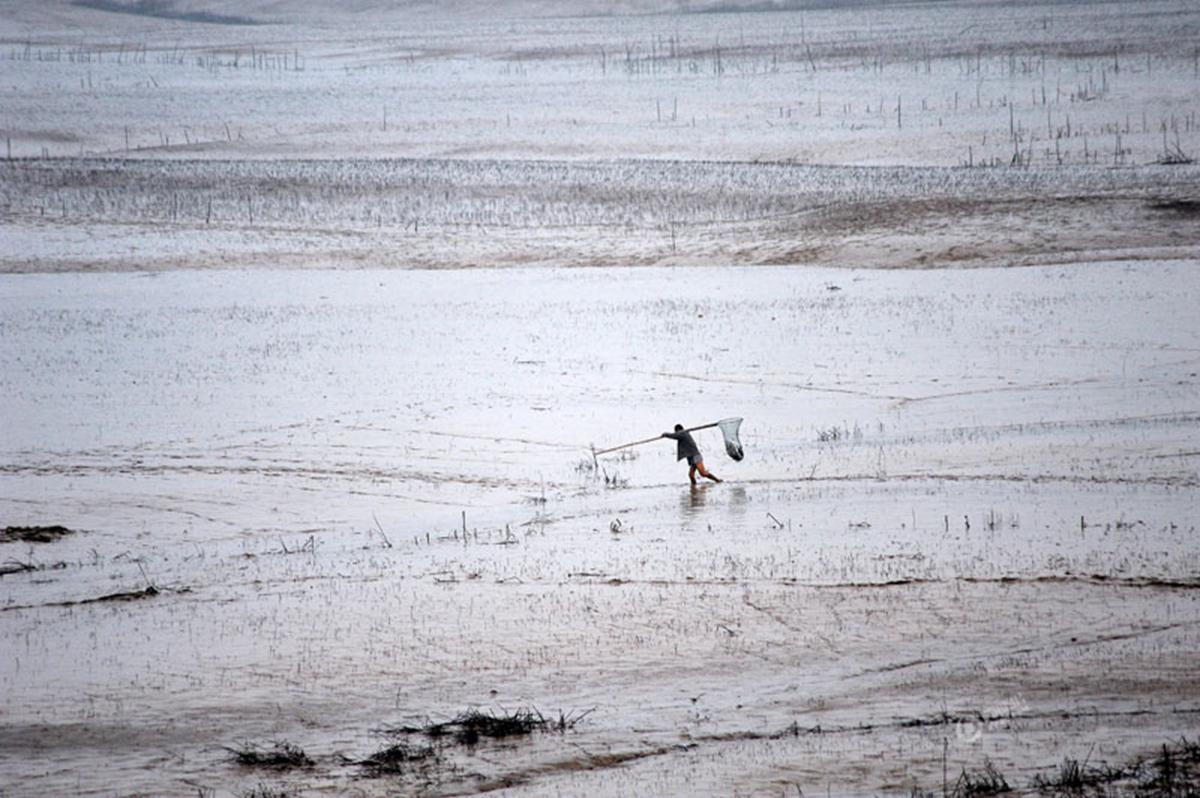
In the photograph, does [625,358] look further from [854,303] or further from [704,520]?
[704,520]

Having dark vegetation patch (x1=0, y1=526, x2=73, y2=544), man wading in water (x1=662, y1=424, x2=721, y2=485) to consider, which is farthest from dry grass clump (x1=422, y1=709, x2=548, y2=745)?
dark vegetation patch (x1=0, y1=526, x2=73, y2=544)

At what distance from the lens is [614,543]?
1378 centimetres

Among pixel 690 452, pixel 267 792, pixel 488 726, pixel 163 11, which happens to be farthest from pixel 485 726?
pixel 163 11

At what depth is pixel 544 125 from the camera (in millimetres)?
48188

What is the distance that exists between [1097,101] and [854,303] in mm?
23532

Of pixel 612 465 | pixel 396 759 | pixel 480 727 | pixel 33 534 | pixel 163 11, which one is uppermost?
pixel 163 11

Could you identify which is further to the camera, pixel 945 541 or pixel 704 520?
pixel 704 520

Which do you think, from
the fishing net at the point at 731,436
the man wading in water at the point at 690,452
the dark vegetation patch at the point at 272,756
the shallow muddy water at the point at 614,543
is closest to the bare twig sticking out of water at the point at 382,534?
the shallow muddy water at the point at 614,543

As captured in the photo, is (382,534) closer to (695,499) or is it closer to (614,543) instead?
(614,543)

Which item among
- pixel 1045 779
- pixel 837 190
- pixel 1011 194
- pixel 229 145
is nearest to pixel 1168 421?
pixel 1045 779

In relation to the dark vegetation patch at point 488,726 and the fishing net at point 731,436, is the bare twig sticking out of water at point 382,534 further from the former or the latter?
the dark vegetation patch at point 488,726

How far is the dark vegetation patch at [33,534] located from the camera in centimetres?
1432

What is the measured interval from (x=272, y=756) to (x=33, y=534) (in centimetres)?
605

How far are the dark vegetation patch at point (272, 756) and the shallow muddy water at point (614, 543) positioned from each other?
0.32 feet
